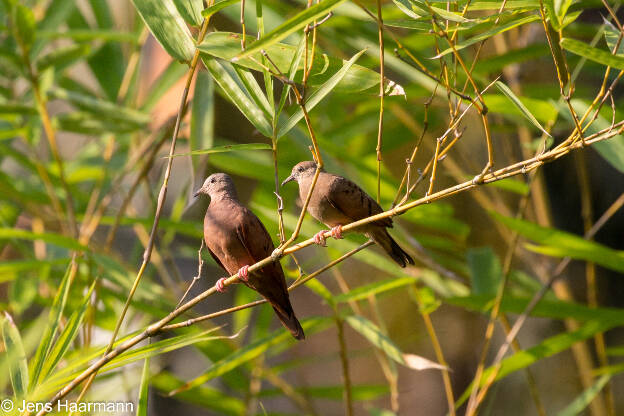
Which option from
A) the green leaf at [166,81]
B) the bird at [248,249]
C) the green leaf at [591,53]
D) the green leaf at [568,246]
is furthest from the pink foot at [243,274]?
the green leaf at [166,81]

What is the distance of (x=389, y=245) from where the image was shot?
1.26m

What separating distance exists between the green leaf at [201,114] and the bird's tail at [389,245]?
0.32 m

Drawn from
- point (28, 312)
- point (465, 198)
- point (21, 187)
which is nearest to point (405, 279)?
point (21, 187)

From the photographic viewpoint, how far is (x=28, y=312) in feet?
10.4

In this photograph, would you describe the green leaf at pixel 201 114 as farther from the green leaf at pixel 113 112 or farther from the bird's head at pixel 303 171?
the green leaf at pixel 113 112

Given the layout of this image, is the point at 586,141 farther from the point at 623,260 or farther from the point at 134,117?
the point at 134,117

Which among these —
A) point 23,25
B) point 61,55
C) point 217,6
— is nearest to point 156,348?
point 217,6

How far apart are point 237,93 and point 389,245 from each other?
0.48 metres

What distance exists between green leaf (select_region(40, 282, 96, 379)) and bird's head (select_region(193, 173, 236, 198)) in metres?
0.29

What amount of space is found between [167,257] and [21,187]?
1.72ft

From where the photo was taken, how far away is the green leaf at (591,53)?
2.49ft

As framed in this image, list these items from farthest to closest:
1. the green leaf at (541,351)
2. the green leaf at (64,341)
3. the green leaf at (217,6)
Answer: the green leaf at (541,351)
the green leaf at (64,341)
the green leaf at (217,6)

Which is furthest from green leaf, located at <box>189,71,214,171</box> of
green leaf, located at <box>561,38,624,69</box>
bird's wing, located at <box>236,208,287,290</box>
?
green leaf, located at <box>561,38,624,69</box>

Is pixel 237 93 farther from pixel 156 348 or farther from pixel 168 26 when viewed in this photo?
pixel 156 348
